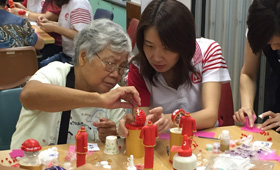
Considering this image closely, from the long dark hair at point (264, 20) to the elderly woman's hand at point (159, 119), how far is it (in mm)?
667

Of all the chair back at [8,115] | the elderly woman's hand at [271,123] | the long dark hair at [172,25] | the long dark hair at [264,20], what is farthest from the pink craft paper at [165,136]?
the chair back at [8,115]

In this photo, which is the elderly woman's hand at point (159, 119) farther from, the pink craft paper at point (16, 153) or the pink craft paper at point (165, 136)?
the pink craft paper at point (16, 153)

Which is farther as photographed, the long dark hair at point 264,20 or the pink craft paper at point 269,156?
the long dark hair at point 264,20

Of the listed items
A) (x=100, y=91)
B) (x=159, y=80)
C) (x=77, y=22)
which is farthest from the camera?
(x=77, y=22)

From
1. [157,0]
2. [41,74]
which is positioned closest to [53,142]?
[41,74]

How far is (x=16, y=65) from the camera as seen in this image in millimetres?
3510

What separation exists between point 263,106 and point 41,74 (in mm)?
2000

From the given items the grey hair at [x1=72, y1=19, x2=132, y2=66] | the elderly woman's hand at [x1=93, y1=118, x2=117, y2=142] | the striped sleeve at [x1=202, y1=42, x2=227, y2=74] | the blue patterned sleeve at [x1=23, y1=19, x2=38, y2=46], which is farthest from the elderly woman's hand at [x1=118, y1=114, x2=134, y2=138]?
the blue patterned sleeve at [x1=23, y1=19, x2=38, y2=46]

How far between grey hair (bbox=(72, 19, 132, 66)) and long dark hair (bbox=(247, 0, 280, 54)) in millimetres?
669

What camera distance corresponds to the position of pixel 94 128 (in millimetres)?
2219

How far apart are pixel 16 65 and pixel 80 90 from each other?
167cm

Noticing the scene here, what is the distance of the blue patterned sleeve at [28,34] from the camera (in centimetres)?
385

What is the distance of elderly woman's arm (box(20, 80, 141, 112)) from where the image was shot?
1.91 metres

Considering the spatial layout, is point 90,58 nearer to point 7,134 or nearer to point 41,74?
point 41,74
